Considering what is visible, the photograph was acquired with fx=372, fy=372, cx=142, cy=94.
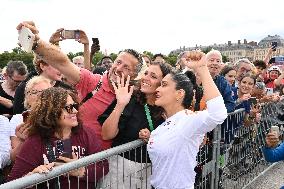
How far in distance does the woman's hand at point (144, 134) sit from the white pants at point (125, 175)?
24 centimetres

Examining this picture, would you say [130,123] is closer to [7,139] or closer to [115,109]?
[115,109]

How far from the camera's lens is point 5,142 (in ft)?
10.2

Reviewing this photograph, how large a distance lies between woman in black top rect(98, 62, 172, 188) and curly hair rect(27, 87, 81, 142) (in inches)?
18.4

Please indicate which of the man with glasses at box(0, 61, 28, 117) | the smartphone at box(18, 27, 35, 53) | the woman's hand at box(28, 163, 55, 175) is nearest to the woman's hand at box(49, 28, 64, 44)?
the smartphone at box(18, 27, 35, 53)

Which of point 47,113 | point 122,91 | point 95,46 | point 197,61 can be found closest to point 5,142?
point 47,113

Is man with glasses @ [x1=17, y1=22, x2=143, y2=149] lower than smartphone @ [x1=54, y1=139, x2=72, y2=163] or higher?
higher

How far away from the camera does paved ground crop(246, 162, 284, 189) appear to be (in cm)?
556

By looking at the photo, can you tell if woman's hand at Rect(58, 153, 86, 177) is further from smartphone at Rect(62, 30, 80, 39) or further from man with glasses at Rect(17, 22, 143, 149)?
smartphone at Rect(62, 30, 80, 39)

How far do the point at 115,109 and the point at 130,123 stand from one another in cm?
23

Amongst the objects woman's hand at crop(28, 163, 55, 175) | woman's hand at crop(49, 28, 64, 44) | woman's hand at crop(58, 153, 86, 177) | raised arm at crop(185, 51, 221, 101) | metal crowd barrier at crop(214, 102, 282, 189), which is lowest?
metal crowd barrier at crop(214, 102, 282, 189)

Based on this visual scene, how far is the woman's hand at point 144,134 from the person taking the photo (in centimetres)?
305

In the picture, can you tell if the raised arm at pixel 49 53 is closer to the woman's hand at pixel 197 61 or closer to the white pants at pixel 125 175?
the white pants at pixel 125 175

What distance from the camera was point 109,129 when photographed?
3039 millimetres

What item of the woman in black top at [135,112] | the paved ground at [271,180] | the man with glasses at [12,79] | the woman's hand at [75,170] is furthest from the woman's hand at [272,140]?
the man with glasses at [12,79]
